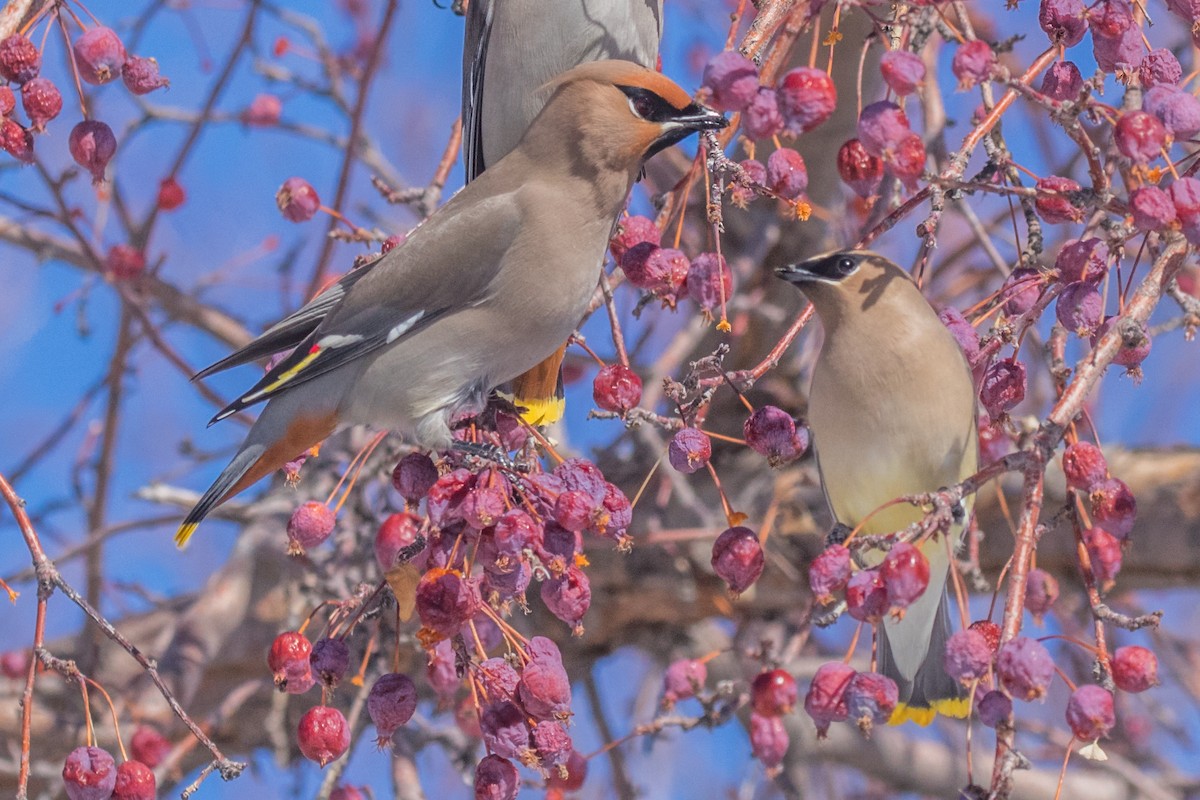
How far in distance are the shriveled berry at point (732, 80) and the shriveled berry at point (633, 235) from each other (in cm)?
35

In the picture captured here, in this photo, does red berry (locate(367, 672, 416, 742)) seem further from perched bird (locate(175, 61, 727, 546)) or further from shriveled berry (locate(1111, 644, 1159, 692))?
shriveled berry (locate(1111, 644, 1159, 692))

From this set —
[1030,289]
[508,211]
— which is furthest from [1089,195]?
[508,211]

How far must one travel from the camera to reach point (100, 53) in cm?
203

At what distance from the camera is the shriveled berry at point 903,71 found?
4.99 ft

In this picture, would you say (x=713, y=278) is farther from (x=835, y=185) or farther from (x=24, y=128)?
(x=835, y=185)

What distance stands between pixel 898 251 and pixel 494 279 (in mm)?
3106

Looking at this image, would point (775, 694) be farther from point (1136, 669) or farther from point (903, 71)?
point (903, 71)

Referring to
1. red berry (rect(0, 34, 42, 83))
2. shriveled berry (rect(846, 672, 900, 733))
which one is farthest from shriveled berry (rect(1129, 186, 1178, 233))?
red berry (rect(0, 34, 42, 83))

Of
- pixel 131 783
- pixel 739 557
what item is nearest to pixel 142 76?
pixel 131 783

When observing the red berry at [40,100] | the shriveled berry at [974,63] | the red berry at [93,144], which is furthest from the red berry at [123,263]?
the shriveled berry at [974,63]

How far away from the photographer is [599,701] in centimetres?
356

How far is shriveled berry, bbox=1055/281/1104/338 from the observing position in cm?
158

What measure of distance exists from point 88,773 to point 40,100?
910 mm

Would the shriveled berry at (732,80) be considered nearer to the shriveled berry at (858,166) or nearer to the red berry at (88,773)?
the shriveled berry at (858,166)
